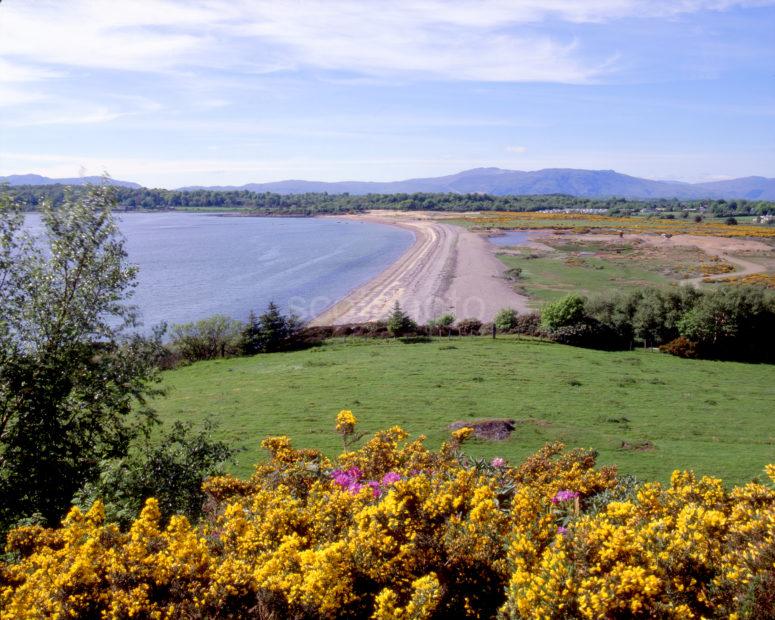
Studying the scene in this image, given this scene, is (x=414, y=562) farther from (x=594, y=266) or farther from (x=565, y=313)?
(x=594, y=266)

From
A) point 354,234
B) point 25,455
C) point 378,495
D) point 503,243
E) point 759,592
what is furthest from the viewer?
point 354,234

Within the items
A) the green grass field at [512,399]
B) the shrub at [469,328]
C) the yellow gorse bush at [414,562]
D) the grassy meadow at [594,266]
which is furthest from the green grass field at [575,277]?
the yellow gorse bush at [414,562]

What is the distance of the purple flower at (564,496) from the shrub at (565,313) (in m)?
35.6

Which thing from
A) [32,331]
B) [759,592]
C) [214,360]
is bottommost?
[214,360]

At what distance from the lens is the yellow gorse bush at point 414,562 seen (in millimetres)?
4926

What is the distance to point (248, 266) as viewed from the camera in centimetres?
9794

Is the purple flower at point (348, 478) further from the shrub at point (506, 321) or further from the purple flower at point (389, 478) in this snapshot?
the shrub at point (506, 321)

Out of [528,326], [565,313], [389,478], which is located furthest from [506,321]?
[389,478]

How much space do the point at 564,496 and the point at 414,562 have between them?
4.26 metres

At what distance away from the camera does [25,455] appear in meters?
10.4

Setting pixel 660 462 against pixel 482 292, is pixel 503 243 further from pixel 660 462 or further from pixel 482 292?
pixel 660 462

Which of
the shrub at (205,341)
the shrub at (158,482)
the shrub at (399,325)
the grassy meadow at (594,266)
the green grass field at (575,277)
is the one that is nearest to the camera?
the shrub at (158,482)

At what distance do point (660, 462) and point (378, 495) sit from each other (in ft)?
53.1

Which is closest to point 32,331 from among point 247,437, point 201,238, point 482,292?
point 247,437
